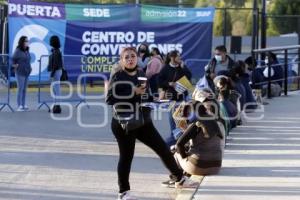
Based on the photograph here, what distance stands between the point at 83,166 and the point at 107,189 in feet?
4.69

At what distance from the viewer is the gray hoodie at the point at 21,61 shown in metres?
15.5

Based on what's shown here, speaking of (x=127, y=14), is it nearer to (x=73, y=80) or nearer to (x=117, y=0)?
(x=73, y=80)

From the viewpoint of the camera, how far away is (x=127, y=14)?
2152cm

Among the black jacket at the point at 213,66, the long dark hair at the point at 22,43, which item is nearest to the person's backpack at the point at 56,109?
the long dark hair at the point at 22,43

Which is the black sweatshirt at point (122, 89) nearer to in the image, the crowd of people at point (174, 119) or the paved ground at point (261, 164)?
the crowd of people at point (174, 119)

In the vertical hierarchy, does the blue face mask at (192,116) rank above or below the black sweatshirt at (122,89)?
below

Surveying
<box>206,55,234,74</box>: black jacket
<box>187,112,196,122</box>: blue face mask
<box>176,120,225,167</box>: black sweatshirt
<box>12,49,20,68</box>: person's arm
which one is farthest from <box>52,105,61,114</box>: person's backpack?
<box>176,120,225,167</box>: black sweatshirt

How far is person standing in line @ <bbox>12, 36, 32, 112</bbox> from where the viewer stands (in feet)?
50.7

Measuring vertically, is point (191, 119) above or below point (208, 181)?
above

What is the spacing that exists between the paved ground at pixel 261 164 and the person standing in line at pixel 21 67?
17.9 ft

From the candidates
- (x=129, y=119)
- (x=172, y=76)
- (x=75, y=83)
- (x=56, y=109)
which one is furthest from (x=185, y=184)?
(x=75, y=83)

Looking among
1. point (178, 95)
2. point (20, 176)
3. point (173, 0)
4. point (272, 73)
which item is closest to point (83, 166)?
point (20, 176)

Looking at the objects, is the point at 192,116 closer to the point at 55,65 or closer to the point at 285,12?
the point at 55,65

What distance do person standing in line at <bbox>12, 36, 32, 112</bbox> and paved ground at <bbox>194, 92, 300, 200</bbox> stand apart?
546cm
